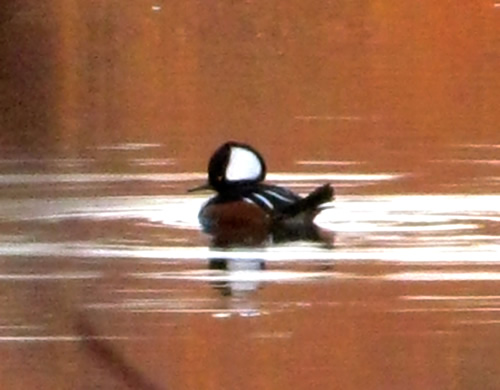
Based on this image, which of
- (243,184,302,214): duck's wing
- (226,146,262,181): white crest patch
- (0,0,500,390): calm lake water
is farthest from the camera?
(226,146,262,181): white crest patch

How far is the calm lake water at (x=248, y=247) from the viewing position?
2.95 m

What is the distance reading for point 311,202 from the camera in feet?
14.0

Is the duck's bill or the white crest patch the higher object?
the white crest patch

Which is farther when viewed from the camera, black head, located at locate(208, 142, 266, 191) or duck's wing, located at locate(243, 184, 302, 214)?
black head, located at locate(208, 142, 266, 191)

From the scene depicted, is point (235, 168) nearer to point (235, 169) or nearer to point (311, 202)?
point (235, 169)

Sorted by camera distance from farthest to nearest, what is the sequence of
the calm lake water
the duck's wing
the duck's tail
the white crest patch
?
1. the white crest patch
2. the duck's wing
3. the duck's tail
4. the calm lake water

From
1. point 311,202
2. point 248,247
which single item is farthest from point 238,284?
point 311,202

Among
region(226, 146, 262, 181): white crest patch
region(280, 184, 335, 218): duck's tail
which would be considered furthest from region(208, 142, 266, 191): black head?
region(280, 184, 335, 218): duck's tail

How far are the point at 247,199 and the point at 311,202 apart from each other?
0.31m

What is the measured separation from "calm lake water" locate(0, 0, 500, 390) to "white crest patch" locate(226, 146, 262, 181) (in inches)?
6.3

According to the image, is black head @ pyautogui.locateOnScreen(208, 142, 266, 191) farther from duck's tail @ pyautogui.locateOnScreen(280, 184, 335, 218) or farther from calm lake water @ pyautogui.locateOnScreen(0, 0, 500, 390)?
duck's tail @ pyautogui.locateOnScreen(280, 184, 335, 218)

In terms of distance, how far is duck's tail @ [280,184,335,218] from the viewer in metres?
4.26

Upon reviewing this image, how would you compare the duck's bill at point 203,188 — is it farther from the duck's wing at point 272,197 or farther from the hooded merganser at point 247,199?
the duck's wing at point 272,197

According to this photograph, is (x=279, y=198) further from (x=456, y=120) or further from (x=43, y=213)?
(x=456, y=120)
